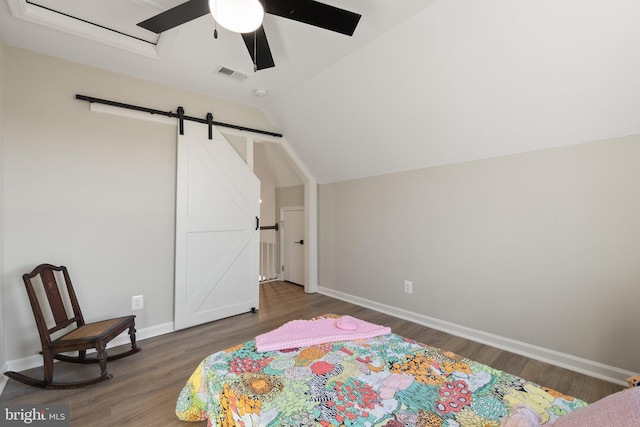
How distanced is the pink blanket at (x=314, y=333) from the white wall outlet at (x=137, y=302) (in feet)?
5.68

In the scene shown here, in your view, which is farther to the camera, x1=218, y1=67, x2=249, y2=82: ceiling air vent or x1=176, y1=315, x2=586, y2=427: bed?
x1=218, y1=67, x2=249, y2=82: ceiling air vent

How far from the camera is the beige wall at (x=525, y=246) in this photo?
1.99 meters

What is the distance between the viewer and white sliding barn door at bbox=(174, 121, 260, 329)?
2.97 metres

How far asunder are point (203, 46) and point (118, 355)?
264cm

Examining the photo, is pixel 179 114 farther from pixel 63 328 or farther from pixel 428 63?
pixel 428 63

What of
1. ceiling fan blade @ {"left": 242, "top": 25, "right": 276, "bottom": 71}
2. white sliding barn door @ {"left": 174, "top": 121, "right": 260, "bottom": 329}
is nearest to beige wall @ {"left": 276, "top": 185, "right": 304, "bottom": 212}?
white sliding barn door @ {"left": 174, "top": 121, "right": 260, "bottom": 329}

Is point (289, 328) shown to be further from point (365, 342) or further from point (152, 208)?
point (152, 208)

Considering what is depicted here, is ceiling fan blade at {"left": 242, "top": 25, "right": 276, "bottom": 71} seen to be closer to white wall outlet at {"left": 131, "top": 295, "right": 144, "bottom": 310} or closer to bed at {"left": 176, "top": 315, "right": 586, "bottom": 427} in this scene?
bed at {"left": 176, "top": 315, "right": 586, "bottom": 427}

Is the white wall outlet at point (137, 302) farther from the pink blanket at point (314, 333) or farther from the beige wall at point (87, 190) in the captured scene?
the pink blanket at point (314, 333)

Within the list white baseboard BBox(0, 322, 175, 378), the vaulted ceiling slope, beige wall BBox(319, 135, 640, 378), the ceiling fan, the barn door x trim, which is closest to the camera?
the ceiling fan

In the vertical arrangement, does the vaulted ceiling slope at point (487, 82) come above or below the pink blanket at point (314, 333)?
above

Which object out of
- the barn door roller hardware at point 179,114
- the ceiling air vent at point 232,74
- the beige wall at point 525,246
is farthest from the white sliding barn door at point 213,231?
the beige wall at point 525,246

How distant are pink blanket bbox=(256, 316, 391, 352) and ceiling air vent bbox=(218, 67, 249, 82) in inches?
91.9

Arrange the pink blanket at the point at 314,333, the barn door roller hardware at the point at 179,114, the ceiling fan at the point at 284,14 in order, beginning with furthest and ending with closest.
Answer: the barn door roller hardware at the point at 179,114 < the pink blanket at the point at 314,333 < the ceiling fan at the point at 284,14
